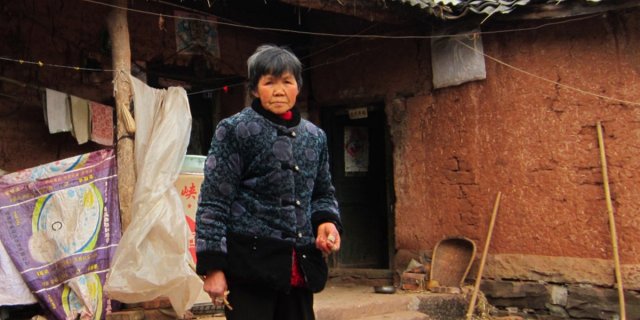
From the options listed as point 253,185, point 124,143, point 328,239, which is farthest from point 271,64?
point 124,143

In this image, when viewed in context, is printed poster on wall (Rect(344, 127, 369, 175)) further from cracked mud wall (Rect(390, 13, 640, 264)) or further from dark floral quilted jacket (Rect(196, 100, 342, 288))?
dark floral quilted jacket (Rect(196, 100, 342, 288))

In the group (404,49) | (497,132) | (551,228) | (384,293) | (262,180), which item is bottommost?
(384,293)

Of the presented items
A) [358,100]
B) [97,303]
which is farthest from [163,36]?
[97,303]

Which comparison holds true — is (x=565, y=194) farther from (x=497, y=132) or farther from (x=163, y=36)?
(x=163, y=36)

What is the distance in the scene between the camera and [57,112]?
4.93 meters

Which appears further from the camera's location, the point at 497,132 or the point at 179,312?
the point at 497,132

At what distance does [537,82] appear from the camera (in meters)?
5.77

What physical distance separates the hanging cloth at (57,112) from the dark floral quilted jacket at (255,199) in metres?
3.22

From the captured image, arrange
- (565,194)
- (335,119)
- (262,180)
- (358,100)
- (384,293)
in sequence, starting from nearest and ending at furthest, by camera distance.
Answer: (262,180) < (565,194) < (384,293) < (358,100) < (335,119)

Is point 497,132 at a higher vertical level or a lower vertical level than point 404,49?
lower

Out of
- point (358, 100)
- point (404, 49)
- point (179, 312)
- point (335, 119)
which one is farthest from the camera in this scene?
point (335, 119)

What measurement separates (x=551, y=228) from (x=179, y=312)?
3.45 metres

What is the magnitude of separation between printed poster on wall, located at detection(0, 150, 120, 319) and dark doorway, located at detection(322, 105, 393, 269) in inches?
138

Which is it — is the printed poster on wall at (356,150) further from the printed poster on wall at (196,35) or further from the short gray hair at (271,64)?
the short gray hair at (271,64)
